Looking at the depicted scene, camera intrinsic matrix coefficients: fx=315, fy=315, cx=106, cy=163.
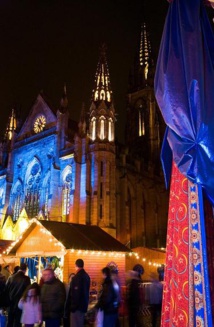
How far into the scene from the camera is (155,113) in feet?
166

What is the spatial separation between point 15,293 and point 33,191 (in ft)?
97.9

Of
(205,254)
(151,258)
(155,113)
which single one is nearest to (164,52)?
(205,254)

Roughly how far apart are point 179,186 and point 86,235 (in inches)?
621

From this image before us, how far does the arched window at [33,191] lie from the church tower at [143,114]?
580 inches

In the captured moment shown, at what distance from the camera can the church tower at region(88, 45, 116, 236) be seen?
99.9ft

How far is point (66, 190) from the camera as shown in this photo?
33469 mm

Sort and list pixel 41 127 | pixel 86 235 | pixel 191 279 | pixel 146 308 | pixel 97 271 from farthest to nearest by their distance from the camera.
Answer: pixel 41 127 → pixel 86 235 → pixel 97 271 → pixel 146 308 → pixel 191 279

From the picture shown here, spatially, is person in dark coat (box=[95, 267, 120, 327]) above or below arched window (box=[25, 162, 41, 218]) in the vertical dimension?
below

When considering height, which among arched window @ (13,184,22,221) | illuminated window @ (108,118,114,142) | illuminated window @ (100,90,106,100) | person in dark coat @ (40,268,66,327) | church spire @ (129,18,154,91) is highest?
church spire @ (129,18,154,91)

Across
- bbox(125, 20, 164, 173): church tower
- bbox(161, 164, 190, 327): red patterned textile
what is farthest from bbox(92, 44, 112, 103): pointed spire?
bbox(161, 164, 190, 327): red patterned textile

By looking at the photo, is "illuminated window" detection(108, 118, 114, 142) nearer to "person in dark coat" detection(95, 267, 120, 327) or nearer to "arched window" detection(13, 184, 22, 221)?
"arched window" detection(13, 184, 22, 221)

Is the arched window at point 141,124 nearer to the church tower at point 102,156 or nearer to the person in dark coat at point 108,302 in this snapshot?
the church tower at point 102,156

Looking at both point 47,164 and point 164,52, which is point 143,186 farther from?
point 164,52

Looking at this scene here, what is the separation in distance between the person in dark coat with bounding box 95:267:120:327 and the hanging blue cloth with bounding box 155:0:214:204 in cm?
310
